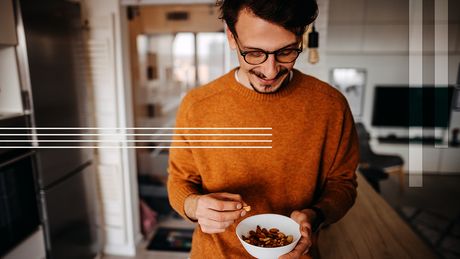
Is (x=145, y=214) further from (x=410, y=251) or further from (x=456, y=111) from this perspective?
(x=456, y=111)

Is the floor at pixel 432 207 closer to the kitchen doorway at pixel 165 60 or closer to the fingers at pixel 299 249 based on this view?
the fingers at pixel 299 249

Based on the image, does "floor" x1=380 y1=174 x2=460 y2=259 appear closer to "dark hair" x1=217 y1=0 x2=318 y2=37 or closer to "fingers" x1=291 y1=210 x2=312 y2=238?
"fingers" x1=291 y1=210 x2=312 y2=238

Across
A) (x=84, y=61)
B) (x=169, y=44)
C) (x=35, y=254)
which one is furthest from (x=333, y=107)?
(x=169, y=44)

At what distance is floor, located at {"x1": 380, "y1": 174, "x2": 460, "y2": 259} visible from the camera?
9.29 feet

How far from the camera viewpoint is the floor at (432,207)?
2830 mm

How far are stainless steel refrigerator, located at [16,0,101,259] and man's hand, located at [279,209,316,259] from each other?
4.80 feet

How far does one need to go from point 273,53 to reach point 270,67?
0.10 feet

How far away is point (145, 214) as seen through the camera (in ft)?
9.49

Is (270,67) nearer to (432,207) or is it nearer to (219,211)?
(219,211)

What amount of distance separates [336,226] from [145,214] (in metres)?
1.99

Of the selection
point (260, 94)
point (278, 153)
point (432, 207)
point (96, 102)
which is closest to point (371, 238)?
point (278, 153)

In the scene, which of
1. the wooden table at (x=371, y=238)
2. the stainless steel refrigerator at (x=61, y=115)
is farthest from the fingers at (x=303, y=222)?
the stainless steel refrigerator at (x=61, y=115)

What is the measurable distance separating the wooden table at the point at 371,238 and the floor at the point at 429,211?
1189 millimetres

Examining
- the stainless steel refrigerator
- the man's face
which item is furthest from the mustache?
the stainless steel refrigerator
